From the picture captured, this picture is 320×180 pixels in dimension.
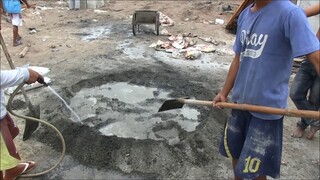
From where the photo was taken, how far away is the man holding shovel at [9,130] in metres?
2.57

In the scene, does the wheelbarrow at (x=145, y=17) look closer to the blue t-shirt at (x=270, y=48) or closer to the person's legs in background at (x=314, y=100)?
the person's legs in background at (x=314, y=100)

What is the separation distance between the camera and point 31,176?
Answer: 3.28 meters

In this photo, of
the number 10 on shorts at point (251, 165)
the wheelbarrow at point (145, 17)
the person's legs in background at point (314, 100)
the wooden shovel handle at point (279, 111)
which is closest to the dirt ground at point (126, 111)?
the person's legs in background at point (314, 100)

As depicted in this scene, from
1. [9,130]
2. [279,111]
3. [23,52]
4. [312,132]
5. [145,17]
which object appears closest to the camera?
[279,111]

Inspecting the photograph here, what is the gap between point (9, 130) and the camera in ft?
10.0

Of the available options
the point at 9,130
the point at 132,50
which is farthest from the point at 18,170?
the point at 132,50

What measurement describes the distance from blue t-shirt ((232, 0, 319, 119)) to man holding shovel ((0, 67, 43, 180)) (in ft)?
5.88

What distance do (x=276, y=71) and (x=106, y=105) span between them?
2.99 m

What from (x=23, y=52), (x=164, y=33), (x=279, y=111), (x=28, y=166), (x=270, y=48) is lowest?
(x=28, y=166)

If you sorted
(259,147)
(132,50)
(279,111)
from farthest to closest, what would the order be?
(132,50) → (259,147) → (279,111)

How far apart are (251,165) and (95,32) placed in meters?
7.21

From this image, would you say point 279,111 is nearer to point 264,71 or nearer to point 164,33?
point 264,71

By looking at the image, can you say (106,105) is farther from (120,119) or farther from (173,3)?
(173,3)

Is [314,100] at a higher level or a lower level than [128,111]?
higher
